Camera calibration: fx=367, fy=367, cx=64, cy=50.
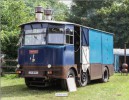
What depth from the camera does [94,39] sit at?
60.6 feet

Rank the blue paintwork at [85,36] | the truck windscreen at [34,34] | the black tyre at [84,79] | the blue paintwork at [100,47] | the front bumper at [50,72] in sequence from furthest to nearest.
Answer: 1. the blue paintwork at [100,47]
2. the black tyre at [84,79]
3. the blue paintwork at [85,36]
4. the truck windscreen at [34,34]
5. the front bumper at [50,72]

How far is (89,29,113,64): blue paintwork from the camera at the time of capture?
718 inches

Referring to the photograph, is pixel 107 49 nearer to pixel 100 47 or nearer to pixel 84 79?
pixel 100 47

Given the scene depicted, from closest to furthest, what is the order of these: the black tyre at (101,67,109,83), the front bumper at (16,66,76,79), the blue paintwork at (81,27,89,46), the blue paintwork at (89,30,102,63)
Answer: the front bumper at (16,66,76,79) < the blue paintwork at (81,27,89,46) < the blue paintwork at (89,30,102,63) < the black tyre at (101,67,109,83)

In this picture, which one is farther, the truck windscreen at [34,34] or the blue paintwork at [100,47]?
the blue paintwork at [100,47]

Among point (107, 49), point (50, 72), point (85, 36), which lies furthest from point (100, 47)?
point (50, 72)

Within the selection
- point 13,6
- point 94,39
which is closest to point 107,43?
point 94,39

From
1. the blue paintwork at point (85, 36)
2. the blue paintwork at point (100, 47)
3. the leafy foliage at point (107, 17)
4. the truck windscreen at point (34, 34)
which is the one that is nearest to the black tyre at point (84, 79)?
the blue paintwork at point (100, 47)

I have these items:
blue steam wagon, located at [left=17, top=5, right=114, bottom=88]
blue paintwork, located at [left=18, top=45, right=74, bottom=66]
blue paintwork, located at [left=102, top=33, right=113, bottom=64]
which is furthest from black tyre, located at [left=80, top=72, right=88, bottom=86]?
blue paintwork, located at [left=102, top=33, right=113, bottom=64]

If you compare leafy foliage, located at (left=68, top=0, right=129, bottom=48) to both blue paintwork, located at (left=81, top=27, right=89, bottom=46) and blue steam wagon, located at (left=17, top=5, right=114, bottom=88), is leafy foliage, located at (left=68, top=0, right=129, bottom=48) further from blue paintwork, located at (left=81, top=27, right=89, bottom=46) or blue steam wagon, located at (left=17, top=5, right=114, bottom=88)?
blue steam wagon, located at (left=17, top=5, right=114, bottom=88)

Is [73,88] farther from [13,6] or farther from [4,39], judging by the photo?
[13,6]

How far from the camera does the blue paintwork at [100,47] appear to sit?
18234 mm

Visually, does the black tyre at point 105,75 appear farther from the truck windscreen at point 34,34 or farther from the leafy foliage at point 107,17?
the leafy foliage at point 107,17

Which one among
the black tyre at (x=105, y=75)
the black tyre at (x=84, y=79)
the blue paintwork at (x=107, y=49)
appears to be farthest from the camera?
the black tyre at (x=105, y=75)
